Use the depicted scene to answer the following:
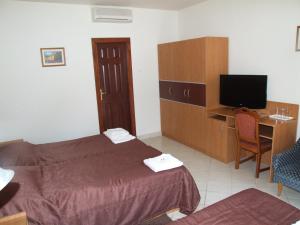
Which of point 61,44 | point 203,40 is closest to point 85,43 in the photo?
point 61,44

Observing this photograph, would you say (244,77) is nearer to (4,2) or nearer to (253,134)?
(253,134)

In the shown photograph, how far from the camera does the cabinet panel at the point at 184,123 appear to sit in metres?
4.20

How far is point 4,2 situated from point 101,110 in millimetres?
2229

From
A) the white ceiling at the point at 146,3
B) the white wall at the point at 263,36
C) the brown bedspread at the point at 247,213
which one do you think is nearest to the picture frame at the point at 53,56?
the white ceiling at the point at 146,3

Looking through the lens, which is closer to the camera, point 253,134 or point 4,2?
point 253,134

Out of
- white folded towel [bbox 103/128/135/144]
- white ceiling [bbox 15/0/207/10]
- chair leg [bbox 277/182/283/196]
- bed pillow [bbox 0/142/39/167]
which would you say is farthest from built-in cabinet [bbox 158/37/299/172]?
bed pillow [bbox 0/142/39/167]

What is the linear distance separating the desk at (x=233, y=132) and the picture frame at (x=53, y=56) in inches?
102

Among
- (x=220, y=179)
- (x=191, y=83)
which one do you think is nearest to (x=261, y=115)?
(x=220, y=179)

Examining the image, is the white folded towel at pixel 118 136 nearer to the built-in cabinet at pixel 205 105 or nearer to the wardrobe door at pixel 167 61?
the built-in cabinet at pixel 205 105

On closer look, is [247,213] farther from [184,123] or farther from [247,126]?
[184,123]

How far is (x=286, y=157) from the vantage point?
2.91 meters

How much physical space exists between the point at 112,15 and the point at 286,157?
347 centimetres

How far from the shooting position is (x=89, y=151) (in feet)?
9.71

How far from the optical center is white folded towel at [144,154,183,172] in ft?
7.75
